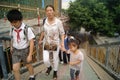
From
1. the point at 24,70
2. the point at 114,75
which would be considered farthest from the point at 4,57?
the point at 114,75

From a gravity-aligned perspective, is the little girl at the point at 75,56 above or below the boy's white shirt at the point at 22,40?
below

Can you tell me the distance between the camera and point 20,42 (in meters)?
4.20

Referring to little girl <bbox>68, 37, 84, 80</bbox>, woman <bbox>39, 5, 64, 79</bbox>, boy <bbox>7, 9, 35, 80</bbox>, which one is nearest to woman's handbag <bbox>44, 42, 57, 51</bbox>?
woman <bbox>39, 5, 64, 79</bbox>

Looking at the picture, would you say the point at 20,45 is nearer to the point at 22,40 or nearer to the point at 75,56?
the point at 22,40

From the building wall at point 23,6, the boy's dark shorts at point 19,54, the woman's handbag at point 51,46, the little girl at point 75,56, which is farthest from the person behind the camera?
the building wall at point 23,6

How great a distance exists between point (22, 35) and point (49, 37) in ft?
2.99

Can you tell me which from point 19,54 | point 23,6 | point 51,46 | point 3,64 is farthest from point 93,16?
point 19,54

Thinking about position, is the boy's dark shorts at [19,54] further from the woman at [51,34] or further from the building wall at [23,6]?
Answer: the building wall at [23,6]

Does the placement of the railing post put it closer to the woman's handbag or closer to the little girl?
the woman's handbag

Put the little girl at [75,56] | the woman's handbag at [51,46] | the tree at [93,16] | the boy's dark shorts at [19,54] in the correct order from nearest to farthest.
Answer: the boy's dark shorts at [19,54]
the little girl at [75,56]
the woman's handbag at [51,46]
the tree at [93,16]

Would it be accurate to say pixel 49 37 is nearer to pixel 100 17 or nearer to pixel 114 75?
pixel 114 75

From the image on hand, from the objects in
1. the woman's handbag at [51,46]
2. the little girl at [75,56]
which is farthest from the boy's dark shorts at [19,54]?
the little girl at [75,56]

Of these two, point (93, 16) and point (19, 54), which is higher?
point (19, 54)

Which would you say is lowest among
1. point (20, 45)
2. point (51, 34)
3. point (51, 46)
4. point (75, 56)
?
point (75, 56)
